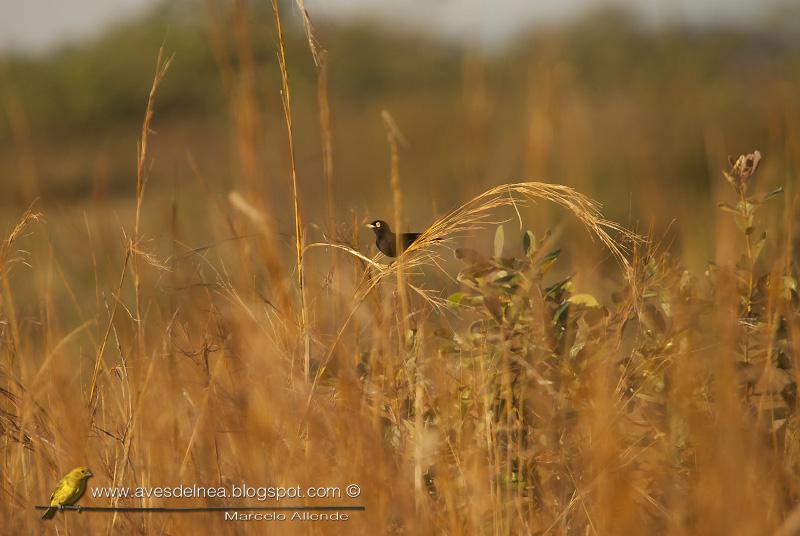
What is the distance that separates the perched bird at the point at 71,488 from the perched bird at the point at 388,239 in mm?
491

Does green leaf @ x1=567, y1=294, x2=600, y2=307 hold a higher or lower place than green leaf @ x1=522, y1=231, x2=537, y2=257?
lower

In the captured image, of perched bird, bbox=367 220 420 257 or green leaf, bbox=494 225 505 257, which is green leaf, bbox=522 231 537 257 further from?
perched bird, bbox=367 220 420 257

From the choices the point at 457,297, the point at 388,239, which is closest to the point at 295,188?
the point at 388,239

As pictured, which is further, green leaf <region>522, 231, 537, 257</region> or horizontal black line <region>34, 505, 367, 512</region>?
green leaf <region>522, 231, 537, 257</region>

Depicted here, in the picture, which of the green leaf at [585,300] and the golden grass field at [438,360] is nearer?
the golden grass field at [438,360]

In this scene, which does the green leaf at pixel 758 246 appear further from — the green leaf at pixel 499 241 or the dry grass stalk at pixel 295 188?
the dry grass stalk at pixel 295 188

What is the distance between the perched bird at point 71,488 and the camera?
3.81 ft

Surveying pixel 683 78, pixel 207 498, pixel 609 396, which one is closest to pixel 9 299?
pixel 207 498

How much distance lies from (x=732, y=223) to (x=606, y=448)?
578 mm

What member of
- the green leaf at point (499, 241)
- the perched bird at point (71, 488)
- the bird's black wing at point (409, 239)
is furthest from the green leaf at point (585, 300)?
the perched bird at point (71, 488)

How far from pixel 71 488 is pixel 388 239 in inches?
21.2

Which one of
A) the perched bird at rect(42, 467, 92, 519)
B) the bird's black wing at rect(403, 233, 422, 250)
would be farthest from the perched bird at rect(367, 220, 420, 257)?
the perched bird at rect(42, 467, 92, 519)

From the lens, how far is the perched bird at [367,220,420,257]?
1253 millimetres

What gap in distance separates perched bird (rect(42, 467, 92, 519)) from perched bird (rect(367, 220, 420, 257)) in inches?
19.3
